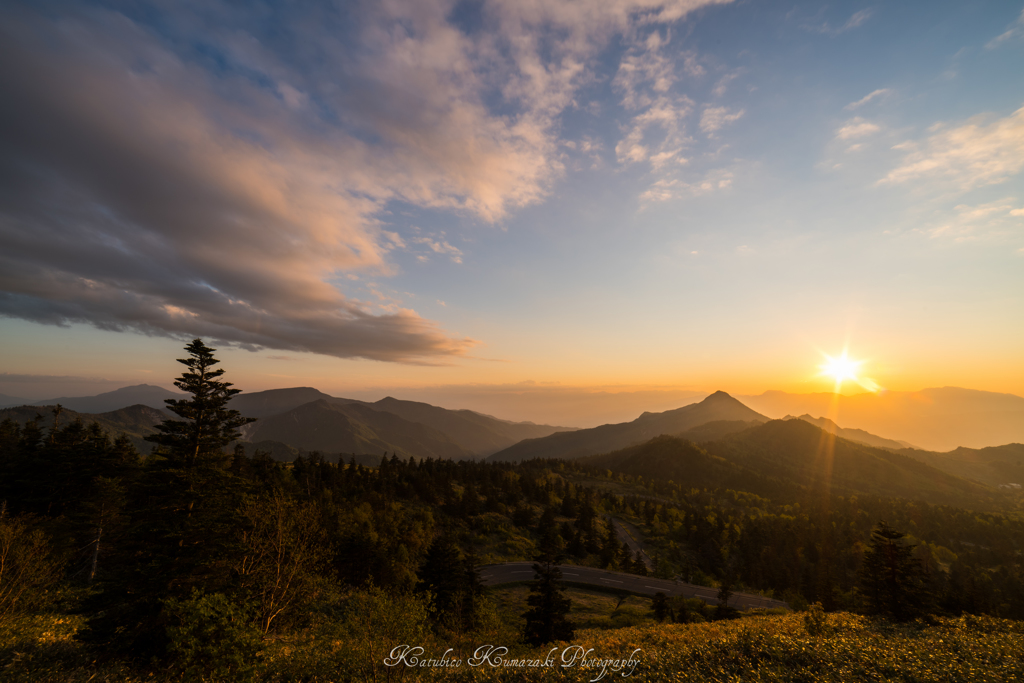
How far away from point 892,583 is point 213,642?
204 feet

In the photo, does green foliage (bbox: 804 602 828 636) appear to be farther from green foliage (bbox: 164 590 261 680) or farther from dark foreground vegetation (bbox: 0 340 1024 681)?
green foliage (bbox: 164 590 261 680)

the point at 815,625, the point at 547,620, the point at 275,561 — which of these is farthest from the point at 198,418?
the point at 815,625

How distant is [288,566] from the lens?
1394 inches

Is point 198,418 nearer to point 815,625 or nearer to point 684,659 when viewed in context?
point 684,659

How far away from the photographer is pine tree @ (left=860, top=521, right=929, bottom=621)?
39.9 m

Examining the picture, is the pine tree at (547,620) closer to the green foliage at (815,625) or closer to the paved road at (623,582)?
the green foliage at (815,625)

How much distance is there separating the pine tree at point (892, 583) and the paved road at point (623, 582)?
4025 centimetres

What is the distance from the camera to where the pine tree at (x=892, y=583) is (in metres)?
39.9

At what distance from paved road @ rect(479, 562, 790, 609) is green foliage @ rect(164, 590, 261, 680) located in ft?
196

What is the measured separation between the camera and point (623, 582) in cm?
8269

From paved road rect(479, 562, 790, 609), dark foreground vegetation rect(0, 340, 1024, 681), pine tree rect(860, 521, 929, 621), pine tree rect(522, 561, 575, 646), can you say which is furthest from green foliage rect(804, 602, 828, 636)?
paved road rect(479, 562, 790, 609)

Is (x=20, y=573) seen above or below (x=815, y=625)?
below

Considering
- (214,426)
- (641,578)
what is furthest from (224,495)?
(641,578)

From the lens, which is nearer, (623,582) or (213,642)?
(213,642)
